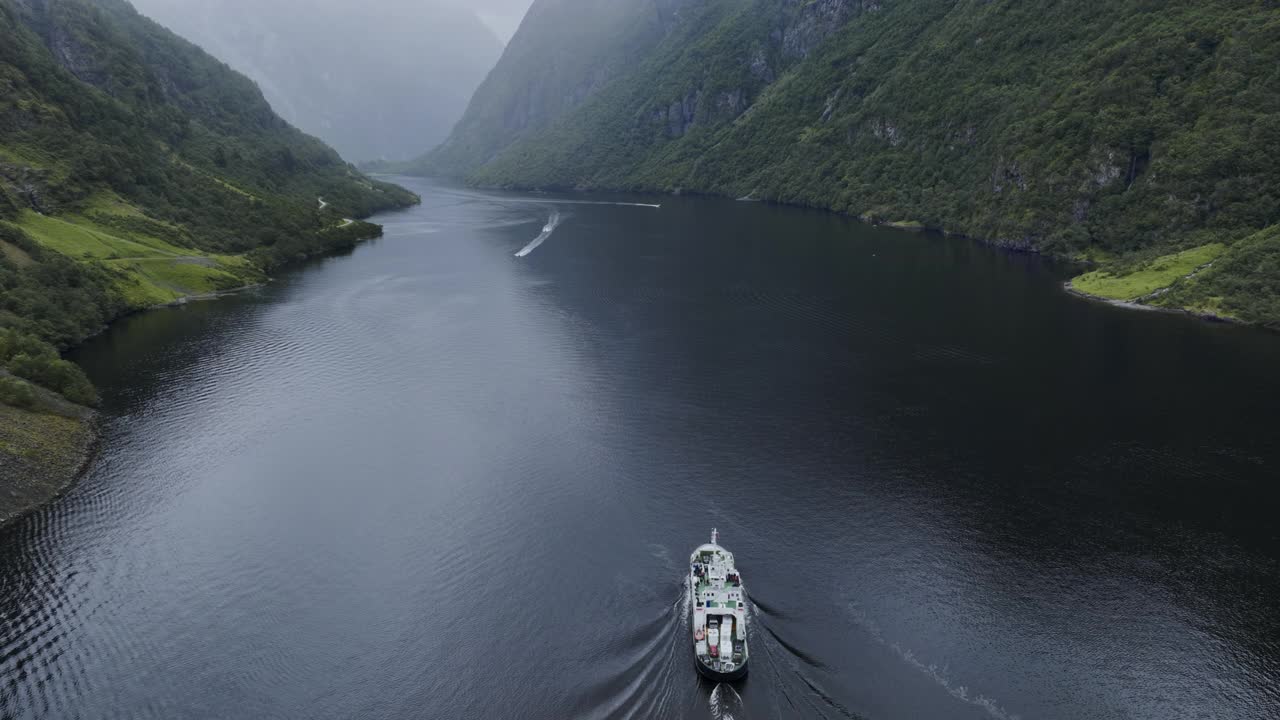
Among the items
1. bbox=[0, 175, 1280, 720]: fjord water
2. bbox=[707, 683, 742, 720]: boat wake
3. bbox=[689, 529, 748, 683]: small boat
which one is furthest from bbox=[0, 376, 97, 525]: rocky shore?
bbox=[707, 683, 742, 720]: boat wake

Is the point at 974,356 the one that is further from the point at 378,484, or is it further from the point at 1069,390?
the point at 378,484

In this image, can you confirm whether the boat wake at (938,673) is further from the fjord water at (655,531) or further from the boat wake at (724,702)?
the boat wake at (724,702)

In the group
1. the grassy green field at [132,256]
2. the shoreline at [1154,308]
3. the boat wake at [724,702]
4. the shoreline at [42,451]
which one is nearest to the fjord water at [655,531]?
the boat wake at [724,702]

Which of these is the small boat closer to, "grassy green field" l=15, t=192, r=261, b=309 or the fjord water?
the fjord water

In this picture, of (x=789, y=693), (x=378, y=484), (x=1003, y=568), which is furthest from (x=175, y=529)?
(x=1003, y=568)

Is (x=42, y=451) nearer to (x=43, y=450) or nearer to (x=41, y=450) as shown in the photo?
(x=41, y=450)

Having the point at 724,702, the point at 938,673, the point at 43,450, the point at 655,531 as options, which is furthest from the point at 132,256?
the point at 938,673
